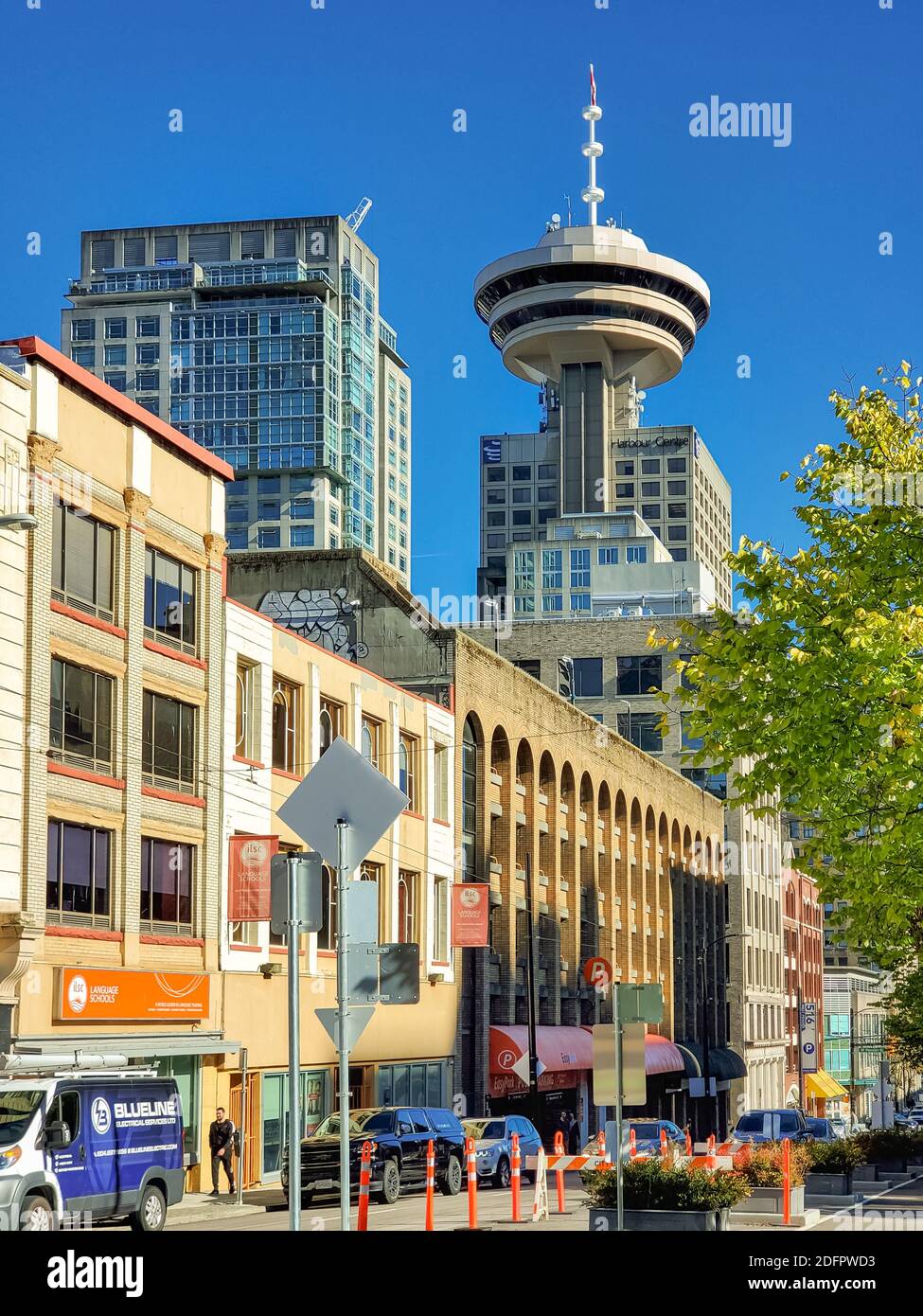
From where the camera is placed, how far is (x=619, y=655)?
110 meters

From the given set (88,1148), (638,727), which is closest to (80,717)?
(88,1148)

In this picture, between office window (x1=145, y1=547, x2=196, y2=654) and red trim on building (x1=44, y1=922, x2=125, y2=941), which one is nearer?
red trim on building (x1=44, y1=922, x2=125, y2=941)

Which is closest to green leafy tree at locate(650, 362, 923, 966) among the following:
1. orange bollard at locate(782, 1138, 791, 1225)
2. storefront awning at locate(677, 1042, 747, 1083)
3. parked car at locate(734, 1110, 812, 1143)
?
orange bollard at locate(782, 1138, 791, 1225)

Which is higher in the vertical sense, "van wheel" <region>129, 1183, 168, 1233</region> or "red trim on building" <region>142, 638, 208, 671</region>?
"red trim on building" <region>142, 638, 208, 671</region>

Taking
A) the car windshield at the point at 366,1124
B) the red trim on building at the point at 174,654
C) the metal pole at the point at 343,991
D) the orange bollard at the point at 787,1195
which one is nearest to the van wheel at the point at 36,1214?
the metal pole at the point at 343,991

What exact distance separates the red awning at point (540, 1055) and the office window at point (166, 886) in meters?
19.3

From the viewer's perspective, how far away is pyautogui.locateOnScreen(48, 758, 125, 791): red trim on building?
34.4m

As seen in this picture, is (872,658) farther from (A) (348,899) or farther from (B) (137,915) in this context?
(B) (137,915)

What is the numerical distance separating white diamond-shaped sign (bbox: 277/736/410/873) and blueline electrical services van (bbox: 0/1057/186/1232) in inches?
402

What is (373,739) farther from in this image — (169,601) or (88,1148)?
(88,1148)

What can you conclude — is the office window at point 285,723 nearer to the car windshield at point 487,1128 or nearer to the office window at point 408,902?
the office window at point 408,902

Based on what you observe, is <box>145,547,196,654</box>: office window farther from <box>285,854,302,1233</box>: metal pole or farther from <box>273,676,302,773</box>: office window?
<box>285,854,302,1233</box>: metal pole

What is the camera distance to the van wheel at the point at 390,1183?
31.5 m

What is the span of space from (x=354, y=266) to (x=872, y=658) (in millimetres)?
151615
